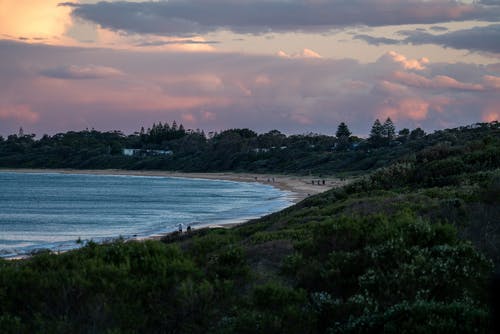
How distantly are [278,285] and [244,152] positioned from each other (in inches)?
5465

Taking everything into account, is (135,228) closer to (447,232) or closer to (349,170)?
(447,232)

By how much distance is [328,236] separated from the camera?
10.7m

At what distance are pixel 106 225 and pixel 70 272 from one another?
34.3 m

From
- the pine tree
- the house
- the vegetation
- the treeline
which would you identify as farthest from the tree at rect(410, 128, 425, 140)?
the vegetation

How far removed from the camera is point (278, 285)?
28.4ft

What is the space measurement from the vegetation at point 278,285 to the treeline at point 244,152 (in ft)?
294

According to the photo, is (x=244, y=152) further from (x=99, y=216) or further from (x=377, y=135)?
(x=99, y=216)

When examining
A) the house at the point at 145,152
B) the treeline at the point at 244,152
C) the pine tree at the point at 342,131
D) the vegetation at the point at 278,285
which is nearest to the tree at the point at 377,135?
the treeline at the point at 244,152

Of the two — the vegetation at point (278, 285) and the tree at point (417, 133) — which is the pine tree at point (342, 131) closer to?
the tree at point (417, 133)

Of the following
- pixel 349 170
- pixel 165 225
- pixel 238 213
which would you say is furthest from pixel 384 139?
pixel 165 225

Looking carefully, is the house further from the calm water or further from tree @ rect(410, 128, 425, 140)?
the calm water

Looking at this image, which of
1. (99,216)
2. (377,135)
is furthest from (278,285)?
(377,135)

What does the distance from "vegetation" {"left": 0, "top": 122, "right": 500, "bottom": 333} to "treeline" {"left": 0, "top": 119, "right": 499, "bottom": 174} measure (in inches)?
3522

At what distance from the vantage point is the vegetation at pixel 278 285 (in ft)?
24.7
